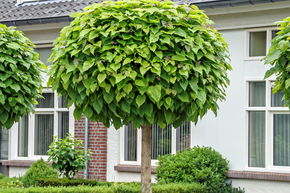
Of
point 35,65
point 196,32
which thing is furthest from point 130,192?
point 196,32

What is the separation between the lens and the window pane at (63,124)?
16.2m

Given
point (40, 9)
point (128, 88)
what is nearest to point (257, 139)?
point (128, 88)

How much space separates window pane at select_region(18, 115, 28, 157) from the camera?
16953 mm

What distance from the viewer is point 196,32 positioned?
27.9ft

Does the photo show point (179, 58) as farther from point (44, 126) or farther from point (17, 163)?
point (17, 163)

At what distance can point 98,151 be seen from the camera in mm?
15156

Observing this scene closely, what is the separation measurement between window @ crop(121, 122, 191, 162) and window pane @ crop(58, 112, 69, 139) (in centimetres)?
191

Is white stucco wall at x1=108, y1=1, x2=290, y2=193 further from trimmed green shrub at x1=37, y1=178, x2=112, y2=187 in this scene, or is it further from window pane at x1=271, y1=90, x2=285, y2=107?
trimmed green shrub at x1=37, y1=178, x2=112, y2=187

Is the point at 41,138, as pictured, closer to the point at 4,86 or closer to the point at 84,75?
the point at 4,86

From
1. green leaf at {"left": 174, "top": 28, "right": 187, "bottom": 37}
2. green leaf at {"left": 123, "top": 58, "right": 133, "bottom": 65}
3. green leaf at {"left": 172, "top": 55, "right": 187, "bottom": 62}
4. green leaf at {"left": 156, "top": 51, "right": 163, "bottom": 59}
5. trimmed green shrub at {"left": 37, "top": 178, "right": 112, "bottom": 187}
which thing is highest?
green leaf at {"left": 174, "top": 28, "right": 187, "bottom": 37}

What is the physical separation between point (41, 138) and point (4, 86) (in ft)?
23.4

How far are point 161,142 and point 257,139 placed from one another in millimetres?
2335

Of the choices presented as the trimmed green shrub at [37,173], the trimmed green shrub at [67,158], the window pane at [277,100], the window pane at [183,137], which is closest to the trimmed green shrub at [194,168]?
the window pane at [183,137]

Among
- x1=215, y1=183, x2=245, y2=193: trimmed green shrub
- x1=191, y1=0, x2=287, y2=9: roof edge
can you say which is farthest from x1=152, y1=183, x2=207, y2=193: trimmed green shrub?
x1=191, y1=0, x2=287, y2=9: roof edge
